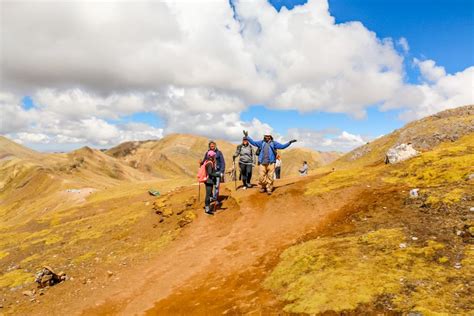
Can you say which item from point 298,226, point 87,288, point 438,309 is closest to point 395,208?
point 298,226

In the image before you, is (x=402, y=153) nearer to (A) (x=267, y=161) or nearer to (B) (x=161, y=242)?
(A) (x=267, y=161)

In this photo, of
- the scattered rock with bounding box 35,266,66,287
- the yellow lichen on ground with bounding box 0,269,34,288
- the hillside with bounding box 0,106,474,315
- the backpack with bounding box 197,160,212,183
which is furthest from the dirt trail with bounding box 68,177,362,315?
the yellow lichen on ground with bounding box 0,269,34,288

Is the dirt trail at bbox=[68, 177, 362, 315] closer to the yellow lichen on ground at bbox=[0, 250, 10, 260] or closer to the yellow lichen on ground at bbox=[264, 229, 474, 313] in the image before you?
the yellow lichen on ground at bbox=[264, 229, 474, 313]

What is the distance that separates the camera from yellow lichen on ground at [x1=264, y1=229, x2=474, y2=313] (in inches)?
367

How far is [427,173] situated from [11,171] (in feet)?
587

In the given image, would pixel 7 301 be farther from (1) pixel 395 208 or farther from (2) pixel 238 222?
(1) pixel 395 208

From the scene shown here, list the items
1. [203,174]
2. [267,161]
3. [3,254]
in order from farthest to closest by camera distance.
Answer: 1. [3,254]
2. [267,161]
3. [203,174]

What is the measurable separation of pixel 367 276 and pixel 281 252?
491cm

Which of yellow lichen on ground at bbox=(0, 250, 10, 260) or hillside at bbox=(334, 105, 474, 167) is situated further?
hillside at bbox=(334, 105, 474, 167)

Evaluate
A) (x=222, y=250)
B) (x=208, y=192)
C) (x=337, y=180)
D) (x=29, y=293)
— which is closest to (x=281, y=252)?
(x=222, y=250)

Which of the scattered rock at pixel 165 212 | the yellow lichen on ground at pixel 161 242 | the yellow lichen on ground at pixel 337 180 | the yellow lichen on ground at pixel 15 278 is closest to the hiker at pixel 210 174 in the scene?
the yellow lichen on ground at pixel 161 242

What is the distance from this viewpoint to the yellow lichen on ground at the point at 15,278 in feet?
62.3

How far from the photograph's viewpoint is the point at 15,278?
65.1 ft

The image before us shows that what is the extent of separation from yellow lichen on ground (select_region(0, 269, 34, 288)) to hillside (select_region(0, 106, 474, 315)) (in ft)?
0.33
